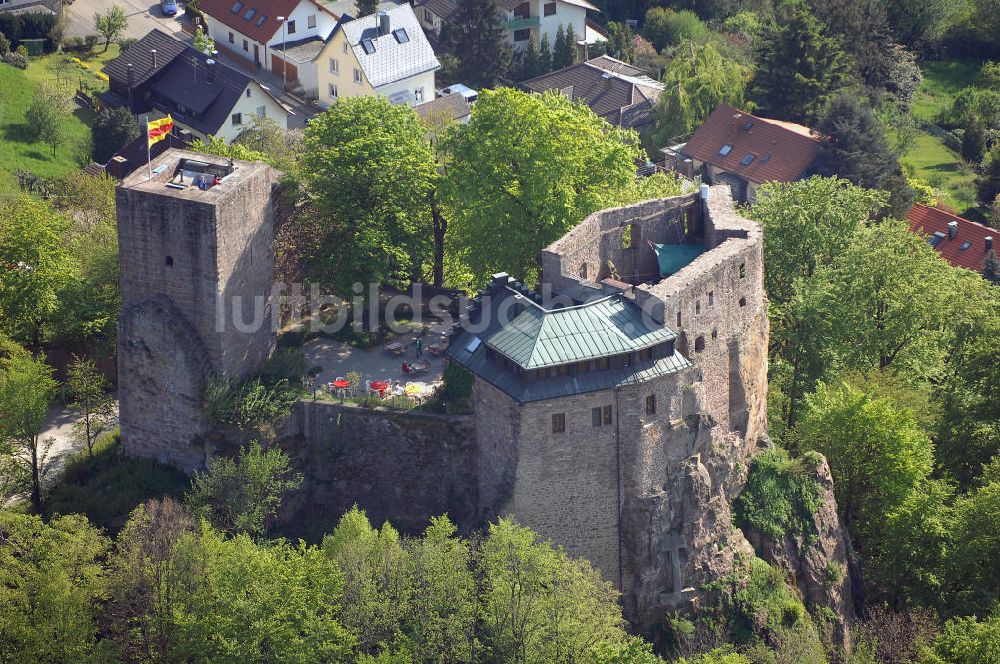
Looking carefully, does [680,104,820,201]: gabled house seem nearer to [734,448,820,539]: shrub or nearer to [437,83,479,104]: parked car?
[437,83,479,104]: parked car

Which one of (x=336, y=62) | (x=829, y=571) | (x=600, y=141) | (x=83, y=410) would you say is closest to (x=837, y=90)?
(x=336, y=62)

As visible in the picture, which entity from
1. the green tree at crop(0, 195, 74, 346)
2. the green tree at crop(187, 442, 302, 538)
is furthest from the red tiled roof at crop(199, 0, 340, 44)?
the green tree at crop(187, 442, 302, 538)

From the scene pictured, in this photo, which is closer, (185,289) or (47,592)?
(47,592)

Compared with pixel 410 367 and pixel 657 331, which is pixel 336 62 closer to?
pixel 410 367

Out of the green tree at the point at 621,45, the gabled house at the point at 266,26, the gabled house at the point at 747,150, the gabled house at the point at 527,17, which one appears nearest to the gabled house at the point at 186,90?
the gabled house at the point at 266,26

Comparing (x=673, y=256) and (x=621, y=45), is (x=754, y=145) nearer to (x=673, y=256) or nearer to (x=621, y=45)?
(x=621, y=45)

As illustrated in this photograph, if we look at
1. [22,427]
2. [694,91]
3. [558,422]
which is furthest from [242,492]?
[694,91]
